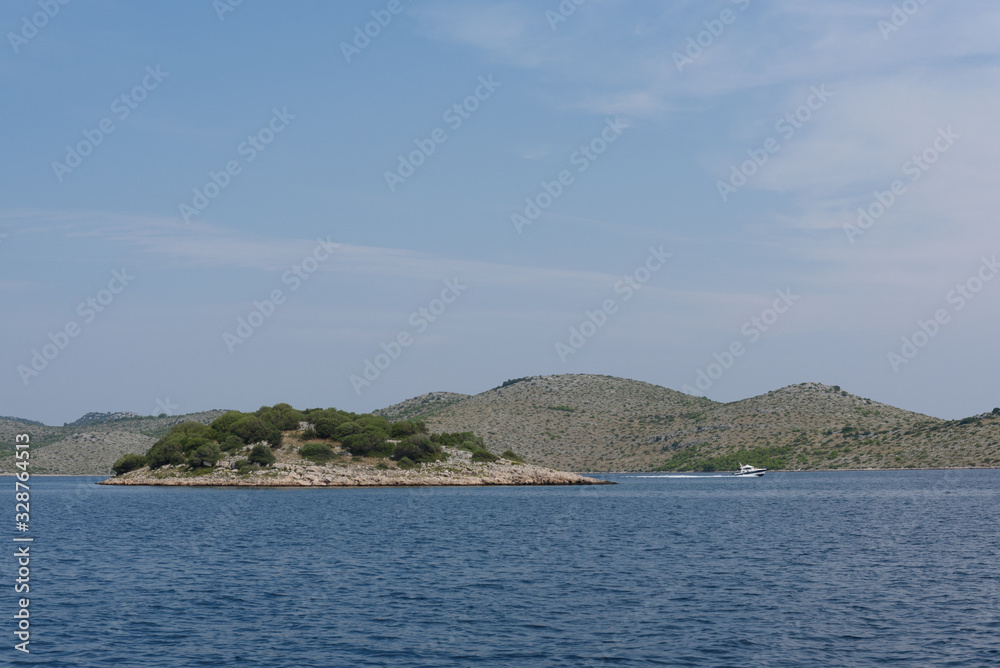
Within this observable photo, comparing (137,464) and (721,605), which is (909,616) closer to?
(721,605)

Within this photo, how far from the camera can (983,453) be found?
198 meters

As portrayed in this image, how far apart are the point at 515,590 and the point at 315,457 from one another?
352 ft

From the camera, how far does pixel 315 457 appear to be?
144375 mm

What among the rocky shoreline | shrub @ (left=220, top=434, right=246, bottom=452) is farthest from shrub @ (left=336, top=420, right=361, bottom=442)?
shrub @ (left=220, top=434, right=246, bottom=452)

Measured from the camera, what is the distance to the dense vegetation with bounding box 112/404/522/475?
5704 inches

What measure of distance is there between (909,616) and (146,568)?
124ft

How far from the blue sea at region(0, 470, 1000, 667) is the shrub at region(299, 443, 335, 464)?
59737 mm

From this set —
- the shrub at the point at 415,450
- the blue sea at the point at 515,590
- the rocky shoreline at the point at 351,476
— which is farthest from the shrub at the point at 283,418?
the blue sea at the point at 515,590

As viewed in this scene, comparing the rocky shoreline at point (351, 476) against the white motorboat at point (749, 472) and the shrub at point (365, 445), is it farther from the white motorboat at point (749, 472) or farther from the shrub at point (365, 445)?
the white motorboat at point (749, 472)

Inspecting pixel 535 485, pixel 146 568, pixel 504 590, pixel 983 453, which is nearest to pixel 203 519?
pixel 146 568

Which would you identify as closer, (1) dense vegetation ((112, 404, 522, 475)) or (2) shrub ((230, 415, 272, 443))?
(1) dense vegetation ((112, 404, 522, 475))

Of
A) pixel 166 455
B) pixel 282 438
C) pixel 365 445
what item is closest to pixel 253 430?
pixel 282 438

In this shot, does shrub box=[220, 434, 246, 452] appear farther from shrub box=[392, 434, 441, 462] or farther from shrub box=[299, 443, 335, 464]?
shrub box=[392, 434, 441, 462]

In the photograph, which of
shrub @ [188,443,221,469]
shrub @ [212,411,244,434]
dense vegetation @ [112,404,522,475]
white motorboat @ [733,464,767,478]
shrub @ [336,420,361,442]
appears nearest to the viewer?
shrub @ [188,443,221,469]
